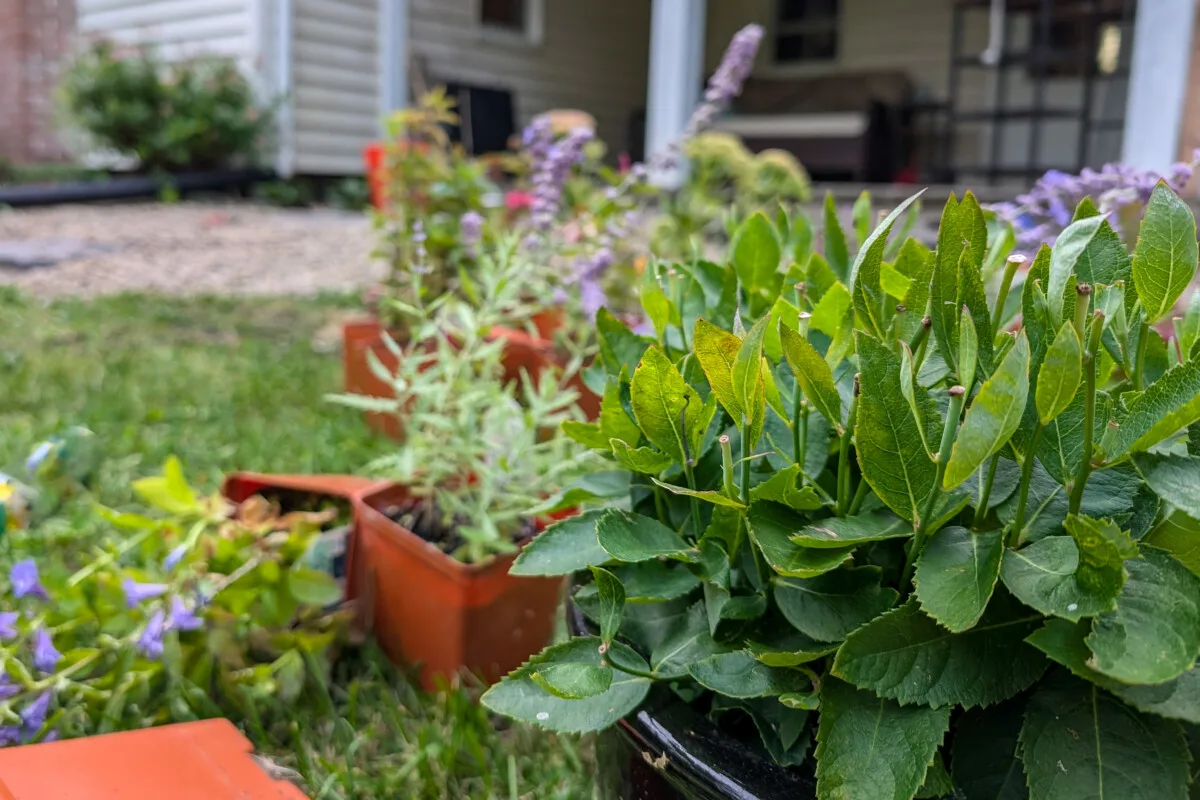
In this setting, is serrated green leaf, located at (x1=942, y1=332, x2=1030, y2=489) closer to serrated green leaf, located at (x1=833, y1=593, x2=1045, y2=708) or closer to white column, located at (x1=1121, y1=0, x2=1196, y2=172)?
serrated green leaf, located at (x1=833, y1=593, x2=1045, y2=708)

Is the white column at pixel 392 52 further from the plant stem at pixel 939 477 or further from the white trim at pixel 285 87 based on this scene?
the plant stem at pixel 939 477

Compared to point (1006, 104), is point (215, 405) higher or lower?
lower

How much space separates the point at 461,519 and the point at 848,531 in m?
0.84

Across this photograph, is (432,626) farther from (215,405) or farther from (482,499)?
(215,405)

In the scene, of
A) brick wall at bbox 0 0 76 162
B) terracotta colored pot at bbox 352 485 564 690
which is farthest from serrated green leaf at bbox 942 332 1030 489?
brick wall at bbox 0 0 76 162

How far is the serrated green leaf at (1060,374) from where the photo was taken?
0.42 m

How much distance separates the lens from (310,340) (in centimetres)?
342

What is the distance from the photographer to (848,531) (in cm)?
53

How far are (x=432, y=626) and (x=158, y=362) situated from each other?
2.10 m

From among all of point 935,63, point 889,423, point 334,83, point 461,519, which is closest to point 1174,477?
point 889,423

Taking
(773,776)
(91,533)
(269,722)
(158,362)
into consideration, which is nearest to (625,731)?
(773,776)

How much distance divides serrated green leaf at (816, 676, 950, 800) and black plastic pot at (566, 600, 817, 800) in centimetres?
4

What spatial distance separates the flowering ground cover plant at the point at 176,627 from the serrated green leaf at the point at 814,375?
81cm

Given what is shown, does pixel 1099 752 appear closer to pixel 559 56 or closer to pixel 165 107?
pixel 165 107
